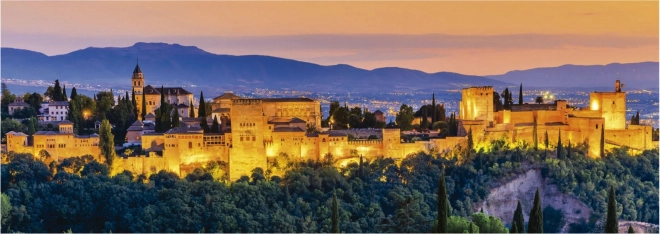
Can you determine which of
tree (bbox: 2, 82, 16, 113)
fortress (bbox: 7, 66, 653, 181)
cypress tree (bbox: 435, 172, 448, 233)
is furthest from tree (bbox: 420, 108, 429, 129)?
cypress tree (bbox: 435, 172, 448, 233)

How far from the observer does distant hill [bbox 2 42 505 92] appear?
44719 mm

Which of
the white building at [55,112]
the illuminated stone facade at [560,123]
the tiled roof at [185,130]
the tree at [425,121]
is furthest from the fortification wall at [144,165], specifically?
the tree at [425,121]

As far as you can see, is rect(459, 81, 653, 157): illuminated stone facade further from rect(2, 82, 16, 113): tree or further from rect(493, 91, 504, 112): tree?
rect(2, 82, 16, 113): tree

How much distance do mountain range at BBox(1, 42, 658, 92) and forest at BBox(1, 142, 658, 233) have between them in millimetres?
16369

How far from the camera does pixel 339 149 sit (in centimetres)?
2538

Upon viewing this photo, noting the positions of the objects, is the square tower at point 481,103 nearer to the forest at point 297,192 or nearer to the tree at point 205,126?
the forest at point 297,192

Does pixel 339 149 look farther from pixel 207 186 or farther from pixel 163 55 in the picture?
pixel 163 55

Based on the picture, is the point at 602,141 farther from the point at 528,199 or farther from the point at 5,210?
the point at 5,210

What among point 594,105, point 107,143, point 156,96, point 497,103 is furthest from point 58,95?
point 594,105

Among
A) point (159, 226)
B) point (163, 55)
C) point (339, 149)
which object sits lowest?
point (159, 226)

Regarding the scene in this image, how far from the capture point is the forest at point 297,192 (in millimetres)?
22250

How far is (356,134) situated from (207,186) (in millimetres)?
5227

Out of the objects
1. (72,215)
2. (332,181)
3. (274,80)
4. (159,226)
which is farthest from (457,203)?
(274,80)

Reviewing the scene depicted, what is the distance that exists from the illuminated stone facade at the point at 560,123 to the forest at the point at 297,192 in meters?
0.59
